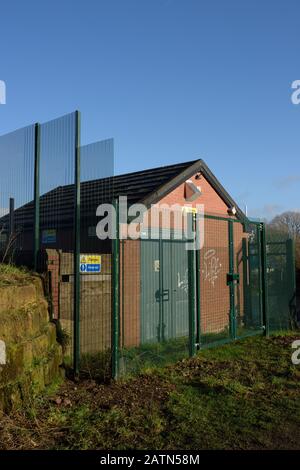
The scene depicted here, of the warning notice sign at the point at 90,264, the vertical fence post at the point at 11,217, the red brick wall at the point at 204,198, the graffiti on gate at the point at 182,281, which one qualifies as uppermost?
the red brick wall at the point at 204,198

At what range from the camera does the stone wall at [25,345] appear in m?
4.75

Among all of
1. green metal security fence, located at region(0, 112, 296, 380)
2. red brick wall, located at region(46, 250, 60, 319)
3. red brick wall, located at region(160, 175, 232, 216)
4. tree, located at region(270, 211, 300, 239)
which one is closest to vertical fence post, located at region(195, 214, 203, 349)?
green metal security fence, located at region(0, 112, 296, 380)

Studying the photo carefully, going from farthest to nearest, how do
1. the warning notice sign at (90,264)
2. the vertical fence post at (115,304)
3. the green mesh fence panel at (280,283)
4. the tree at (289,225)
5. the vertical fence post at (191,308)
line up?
the tree at (289,225) < the green mesh fence panel at (280,283) < the vertical fence post at (191,308) < the warning notice sign at (90,264) < the vertical fence post at (115,304)

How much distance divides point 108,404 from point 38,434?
1.03 meters

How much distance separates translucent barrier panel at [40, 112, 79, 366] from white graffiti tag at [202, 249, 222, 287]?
2.71 meters

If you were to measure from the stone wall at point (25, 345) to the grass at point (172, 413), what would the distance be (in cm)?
21

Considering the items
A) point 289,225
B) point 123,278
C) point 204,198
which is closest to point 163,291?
point 123,278

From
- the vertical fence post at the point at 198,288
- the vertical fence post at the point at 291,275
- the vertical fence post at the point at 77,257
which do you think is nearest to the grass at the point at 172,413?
the vertical fence post at the point at 77,257

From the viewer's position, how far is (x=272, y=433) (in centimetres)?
439

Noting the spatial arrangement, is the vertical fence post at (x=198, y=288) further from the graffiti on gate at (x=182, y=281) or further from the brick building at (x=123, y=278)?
the graffiti on gate at (x=182, y=281)

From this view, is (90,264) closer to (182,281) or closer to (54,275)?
(54,275)
